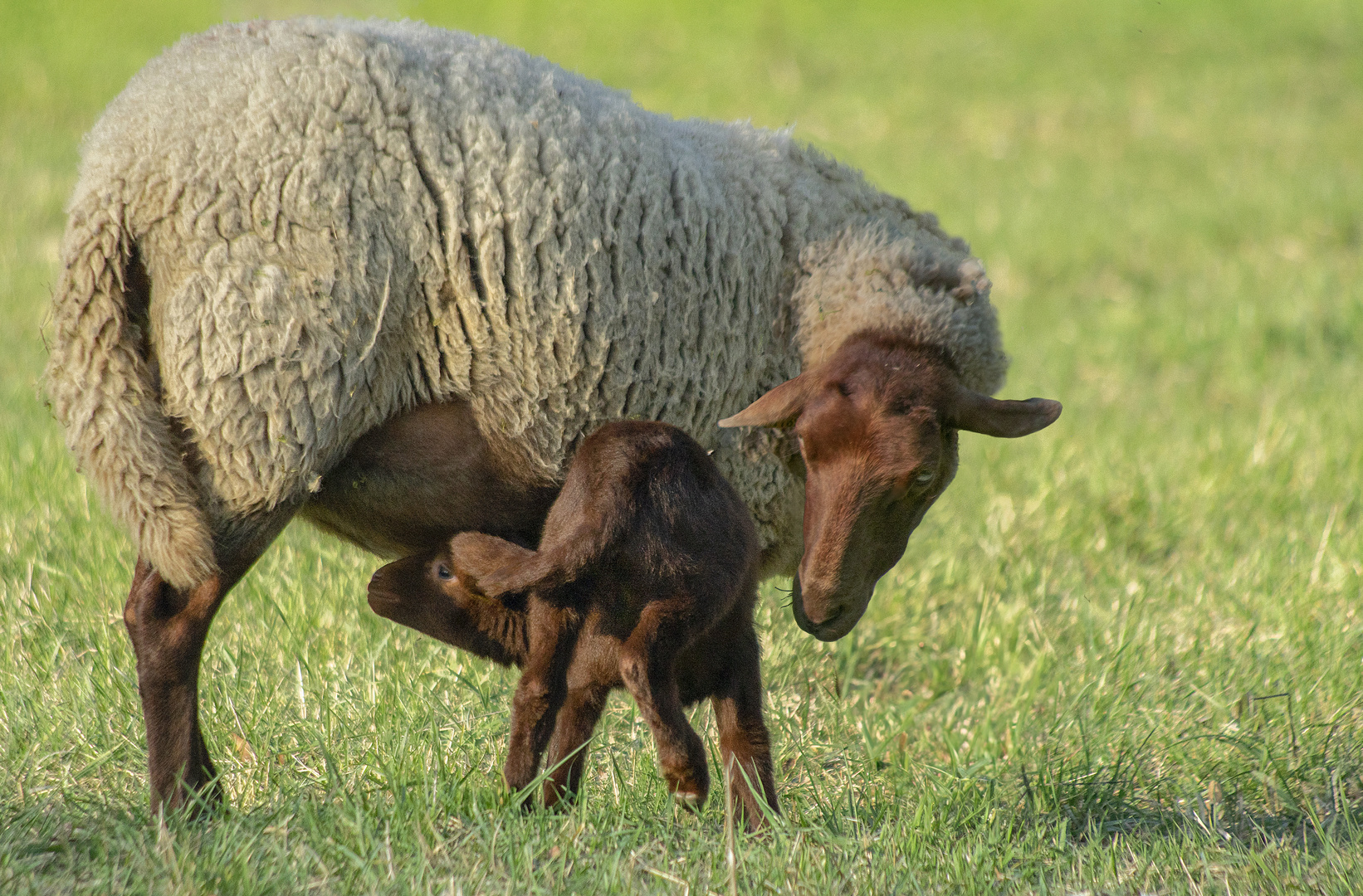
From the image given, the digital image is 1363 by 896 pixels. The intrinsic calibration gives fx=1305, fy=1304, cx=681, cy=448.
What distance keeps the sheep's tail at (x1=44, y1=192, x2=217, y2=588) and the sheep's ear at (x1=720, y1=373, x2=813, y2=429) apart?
46.6 inches

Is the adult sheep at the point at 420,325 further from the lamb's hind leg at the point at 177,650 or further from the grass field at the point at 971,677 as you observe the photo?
the grass field at the point at 971,677

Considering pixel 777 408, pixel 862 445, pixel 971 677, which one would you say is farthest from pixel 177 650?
pixel 971 677

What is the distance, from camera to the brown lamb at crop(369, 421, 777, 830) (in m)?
2.53

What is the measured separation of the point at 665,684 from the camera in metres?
2.56

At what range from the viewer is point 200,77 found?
2854mm

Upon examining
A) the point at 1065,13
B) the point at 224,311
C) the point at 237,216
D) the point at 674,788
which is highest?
the point at 1065,13

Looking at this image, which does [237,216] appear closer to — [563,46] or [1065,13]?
[563,46]

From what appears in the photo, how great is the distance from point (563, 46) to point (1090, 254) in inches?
297

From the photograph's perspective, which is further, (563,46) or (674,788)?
(563,46)

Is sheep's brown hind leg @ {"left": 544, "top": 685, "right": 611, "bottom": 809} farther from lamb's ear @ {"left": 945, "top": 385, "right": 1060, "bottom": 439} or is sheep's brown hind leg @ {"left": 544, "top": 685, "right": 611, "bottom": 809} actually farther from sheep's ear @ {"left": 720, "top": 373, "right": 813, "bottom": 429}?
lamb's ear @ {"left": 945, "top": 385, "right": 1060, "bottom": 439}

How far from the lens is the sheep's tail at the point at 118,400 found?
107 inches

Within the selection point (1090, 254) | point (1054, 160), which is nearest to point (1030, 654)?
point (1090, 254)

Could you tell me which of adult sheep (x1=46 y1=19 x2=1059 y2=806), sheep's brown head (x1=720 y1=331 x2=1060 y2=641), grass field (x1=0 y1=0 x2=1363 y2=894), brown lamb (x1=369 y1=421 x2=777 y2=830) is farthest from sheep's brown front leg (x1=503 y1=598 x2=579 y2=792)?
sheep's brown head (x1=720 y1=331 x2=1060 y2=641)

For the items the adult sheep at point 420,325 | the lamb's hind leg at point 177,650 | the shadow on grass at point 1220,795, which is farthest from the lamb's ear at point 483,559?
the shadow on grass at point 1220,795
